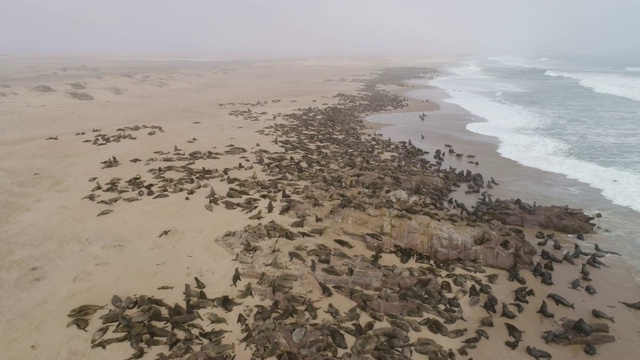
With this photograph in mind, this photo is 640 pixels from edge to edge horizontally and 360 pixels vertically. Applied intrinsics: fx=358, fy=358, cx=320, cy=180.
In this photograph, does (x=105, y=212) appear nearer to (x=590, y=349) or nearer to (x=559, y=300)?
(x=559, y=300)

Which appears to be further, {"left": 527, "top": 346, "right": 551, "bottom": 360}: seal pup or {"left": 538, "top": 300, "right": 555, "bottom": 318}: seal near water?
{"left": 538, "top": 300, "right": 555, "bottom": 318}: seal near water

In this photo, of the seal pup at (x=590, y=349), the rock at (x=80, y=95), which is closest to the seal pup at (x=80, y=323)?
the seal pup at (x=590, y=349)

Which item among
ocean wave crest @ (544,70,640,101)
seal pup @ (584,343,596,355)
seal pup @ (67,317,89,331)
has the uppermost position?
ocean wave crest @ (544,70,640,101)

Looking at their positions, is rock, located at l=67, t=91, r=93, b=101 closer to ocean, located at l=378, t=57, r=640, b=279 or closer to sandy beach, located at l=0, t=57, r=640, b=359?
sandy beach, located at l=0, t=57, r=640, b=359

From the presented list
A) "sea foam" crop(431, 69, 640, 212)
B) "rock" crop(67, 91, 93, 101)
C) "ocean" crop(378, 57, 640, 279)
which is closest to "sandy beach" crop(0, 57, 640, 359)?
"ocean" crop(378, 57, 640, 279)

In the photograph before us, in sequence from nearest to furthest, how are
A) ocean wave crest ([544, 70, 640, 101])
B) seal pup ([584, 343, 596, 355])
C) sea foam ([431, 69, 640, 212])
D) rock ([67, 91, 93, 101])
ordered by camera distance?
seal pup ([584, 343, 596, 355])
sea foam ([431, 69, 640, 212])
rock ([67, 91, 93, 101])
ocean wave crest ([544, 70, 640, 101])

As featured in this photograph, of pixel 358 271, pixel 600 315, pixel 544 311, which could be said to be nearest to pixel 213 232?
pixel 358 271

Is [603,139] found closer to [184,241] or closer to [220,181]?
[220,181]
